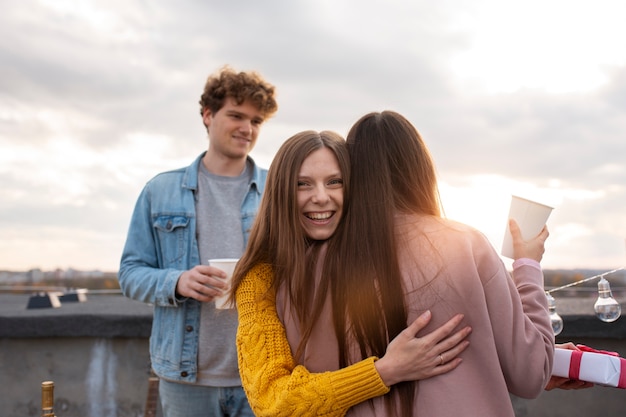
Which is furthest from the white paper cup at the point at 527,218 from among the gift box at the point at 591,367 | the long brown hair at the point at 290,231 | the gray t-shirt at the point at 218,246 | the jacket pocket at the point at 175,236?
the jacket pocket at the point at 175,236

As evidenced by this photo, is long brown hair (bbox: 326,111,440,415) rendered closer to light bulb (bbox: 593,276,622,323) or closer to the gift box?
the gift box

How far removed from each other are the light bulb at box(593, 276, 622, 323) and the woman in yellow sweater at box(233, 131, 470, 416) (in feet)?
3.41

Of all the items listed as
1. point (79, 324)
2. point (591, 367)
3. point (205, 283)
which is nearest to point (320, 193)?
point (205, 283)

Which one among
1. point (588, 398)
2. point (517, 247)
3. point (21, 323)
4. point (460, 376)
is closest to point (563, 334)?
point (588, 398)

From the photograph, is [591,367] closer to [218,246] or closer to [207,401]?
[207,401]

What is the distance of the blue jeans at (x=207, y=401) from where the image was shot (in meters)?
2.79

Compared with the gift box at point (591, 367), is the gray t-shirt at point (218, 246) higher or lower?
higher

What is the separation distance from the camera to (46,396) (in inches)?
118

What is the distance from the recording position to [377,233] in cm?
179

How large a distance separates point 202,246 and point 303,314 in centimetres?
126

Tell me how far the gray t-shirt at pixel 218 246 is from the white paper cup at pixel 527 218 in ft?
4.29

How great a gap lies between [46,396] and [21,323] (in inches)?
64.2

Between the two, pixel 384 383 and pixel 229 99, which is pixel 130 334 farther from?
pixel 384 383

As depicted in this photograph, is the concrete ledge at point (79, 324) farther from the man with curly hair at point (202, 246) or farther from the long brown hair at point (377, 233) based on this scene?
the long brown hair at point (377, 233)
